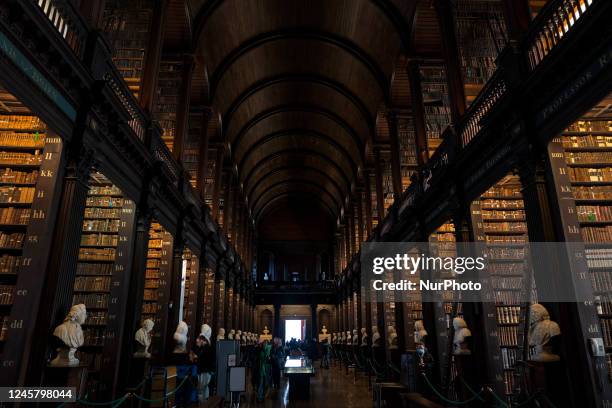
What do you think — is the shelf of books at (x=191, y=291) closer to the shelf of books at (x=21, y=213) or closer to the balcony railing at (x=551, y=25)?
the shelf of books at (x=21, y=213)

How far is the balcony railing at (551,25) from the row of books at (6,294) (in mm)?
6451

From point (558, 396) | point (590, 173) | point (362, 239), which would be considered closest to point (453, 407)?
point (558, 396)

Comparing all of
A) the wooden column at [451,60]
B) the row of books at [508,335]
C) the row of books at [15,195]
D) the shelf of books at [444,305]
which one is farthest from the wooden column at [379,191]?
the row of books at [15,195]

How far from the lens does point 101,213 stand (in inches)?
268

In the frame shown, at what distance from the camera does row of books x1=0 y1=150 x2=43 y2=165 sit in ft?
17.2

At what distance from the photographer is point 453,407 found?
6562 mm

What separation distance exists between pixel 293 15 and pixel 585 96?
981 cm

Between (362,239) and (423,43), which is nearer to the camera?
(423,43)

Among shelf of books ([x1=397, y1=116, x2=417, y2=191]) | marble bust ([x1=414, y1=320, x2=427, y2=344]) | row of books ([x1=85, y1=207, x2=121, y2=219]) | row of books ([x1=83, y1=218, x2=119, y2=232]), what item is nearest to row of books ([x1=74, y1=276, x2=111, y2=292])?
row of books ([x1=83, y1=218, x2=119, y2=232])

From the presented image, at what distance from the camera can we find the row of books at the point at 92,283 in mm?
6262

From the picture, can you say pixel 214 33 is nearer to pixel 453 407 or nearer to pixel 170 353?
pixel 170 353

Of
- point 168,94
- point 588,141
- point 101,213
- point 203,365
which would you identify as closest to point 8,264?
point 101,213

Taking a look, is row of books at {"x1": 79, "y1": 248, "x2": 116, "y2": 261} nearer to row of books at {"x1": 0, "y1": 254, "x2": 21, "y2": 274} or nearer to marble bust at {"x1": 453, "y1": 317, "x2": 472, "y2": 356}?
row of books at {"x1": 0, "y1": 254, "x2": 21, "y2": 274}

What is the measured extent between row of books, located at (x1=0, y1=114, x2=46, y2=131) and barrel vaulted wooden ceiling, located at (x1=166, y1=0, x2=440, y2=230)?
5.17 metres
